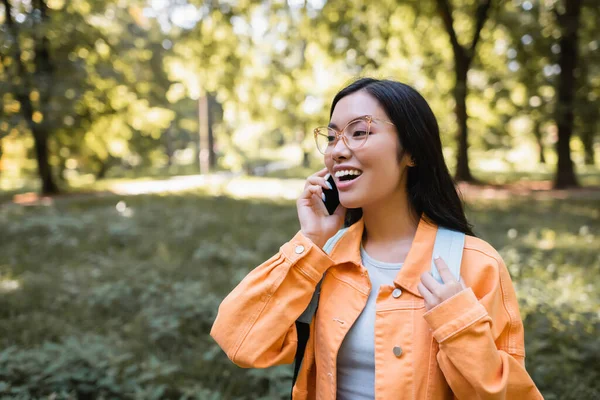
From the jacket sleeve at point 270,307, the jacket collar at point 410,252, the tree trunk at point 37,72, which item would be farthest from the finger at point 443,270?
the tree trunk at point 37,72

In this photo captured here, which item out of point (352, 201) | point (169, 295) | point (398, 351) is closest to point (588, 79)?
point (169, 295)

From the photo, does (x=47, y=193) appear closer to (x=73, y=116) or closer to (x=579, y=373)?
(x=73, y=116)

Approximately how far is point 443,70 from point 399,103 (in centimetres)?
1643

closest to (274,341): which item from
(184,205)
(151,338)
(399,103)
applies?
(399,103)

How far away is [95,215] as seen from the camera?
10195 mm

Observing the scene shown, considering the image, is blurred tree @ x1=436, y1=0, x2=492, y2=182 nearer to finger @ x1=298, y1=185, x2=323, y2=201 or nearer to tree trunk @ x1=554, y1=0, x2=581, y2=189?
tree trunk @ x1=554, y1=0, x2=581, y2=189

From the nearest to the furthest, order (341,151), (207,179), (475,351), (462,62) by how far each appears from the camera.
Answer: (475,351) < (341,151) < (462,62) < (207,179)

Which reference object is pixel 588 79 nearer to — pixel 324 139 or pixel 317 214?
pixel 324 139

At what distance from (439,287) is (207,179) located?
815 inches

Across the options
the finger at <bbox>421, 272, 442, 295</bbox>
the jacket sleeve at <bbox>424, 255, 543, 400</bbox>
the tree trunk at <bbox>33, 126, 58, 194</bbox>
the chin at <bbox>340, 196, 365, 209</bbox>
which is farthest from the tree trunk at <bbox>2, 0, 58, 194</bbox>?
the jacket sleeve at <bbox>424, 255, 543, 400</bbox>

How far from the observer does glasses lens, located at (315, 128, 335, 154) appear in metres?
1.71

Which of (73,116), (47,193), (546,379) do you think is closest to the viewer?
(546,379)

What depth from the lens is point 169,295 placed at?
5266mm

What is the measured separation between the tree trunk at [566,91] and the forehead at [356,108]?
12872 millimetres
